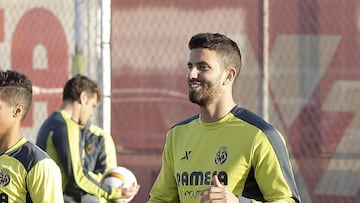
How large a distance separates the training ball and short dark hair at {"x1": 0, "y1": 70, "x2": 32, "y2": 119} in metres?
2.78

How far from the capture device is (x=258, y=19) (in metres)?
8.23

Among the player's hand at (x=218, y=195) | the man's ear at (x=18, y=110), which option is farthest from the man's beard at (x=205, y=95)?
the man's ear at (x=18, y=110)

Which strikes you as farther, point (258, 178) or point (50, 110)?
point (50, 110)

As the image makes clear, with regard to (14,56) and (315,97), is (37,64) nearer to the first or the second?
(14,56)

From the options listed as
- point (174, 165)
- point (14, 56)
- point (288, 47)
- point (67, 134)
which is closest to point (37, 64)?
point (14, 56)

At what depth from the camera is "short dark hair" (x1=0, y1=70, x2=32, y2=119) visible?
486cm

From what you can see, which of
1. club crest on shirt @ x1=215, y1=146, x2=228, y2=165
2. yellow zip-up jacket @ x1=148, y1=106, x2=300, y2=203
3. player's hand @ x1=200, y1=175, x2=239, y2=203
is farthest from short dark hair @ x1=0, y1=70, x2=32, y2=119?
player's hand @ x1=200, y1=175, x2=239, y2=203

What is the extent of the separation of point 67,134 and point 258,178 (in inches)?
136

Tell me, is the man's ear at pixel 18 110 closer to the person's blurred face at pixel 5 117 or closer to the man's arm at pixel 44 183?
the person's blurred face at pixel 5 117

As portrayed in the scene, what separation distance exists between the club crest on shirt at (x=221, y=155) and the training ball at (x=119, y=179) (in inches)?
129

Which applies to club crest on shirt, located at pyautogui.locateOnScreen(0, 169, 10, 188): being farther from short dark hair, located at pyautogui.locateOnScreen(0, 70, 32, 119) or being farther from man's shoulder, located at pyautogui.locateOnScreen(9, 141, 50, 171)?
short dark hair, located at pyautogui.locateOnScreen(0, 70, 32, 119)

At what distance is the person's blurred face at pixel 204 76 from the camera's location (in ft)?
14.5

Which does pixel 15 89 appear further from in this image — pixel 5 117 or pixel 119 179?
pixel 119 179

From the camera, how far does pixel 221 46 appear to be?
4.53 m
